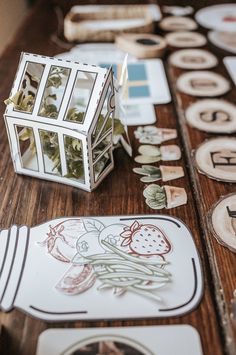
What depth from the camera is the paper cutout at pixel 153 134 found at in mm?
1133

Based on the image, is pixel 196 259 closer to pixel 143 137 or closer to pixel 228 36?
pixel 143 137

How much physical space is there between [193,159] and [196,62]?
55 centimetres

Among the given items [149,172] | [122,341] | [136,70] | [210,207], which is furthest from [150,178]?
[136,70]

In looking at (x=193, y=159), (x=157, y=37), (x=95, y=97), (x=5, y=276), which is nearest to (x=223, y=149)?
(x=193, y=159)

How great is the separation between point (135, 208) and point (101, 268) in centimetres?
18

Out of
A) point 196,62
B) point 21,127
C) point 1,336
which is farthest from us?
point 196,62

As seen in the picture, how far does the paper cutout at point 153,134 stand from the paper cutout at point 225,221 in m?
0.27

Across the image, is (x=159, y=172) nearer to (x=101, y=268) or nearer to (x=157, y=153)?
(x=157, y=153)

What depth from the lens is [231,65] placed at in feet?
4.85

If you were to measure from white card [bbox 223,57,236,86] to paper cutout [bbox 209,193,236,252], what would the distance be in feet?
1.96

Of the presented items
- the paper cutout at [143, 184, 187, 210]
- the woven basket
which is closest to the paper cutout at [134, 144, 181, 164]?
the paper cutout at [143, 184, 187, 210]

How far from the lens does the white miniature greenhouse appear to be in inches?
35.3

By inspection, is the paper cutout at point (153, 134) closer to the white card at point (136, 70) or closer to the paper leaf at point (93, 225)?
the white card at point (136, 70)

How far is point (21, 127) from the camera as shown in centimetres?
96
